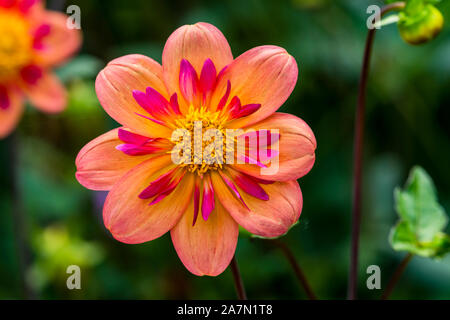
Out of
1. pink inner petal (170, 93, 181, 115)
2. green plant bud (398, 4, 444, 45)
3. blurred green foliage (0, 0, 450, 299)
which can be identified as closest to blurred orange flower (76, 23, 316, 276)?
pink inner petal (170, 93, 181, 115)

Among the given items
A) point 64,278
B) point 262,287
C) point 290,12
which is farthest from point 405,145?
point 64,278

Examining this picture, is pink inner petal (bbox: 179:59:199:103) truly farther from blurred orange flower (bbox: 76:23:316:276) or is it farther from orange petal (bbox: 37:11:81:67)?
orange petal (bbox: 37:11:81:67)

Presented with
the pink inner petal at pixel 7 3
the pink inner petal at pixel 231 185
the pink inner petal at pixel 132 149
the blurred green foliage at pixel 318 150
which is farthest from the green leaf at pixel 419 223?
the pink inner petal at pixel 7 3

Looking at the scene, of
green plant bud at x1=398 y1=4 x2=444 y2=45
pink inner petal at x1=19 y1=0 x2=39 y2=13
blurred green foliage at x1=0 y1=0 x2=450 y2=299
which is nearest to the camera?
green plant bud at x1=398 y1=4 x2=444 y2=45

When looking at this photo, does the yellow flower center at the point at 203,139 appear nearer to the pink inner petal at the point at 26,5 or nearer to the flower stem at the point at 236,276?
the flower stem at the point at 236,276

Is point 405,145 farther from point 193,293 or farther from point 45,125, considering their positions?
point 45,125

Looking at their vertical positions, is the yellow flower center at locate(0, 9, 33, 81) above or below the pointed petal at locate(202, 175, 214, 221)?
above
